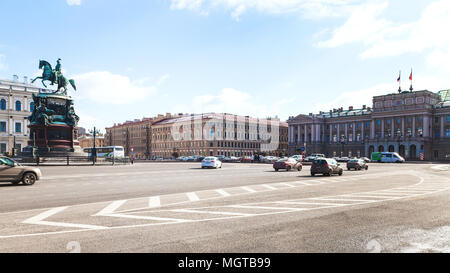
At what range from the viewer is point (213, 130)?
4838 inches

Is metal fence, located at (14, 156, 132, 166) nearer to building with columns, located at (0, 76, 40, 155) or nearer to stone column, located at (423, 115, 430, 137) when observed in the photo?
building with columns, located at (0, 76, 40, 155)

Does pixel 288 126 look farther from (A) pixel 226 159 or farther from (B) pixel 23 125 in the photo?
(B) pixel 23 125

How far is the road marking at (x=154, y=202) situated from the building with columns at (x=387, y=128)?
82.8m

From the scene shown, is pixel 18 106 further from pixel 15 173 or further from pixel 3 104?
pixel 15 173

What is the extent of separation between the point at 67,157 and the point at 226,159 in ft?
150

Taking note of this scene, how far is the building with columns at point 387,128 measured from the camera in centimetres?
10562

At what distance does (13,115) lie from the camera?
305ft

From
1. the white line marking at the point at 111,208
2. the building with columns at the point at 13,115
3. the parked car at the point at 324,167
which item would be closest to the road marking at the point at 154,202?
the white line marking at the point at 111,208

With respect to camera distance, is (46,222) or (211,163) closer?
(46,222)

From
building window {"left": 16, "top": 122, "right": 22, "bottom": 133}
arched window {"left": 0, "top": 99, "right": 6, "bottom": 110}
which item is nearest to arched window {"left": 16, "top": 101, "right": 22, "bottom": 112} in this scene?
arched window {"left": 0, "top": 99, "right": 6, "bottom": 110}

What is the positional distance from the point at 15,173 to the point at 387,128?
118870mm

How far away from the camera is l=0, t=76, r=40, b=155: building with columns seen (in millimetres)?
91169

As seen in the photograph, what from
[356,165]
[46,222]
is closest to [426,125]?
[356,165]
